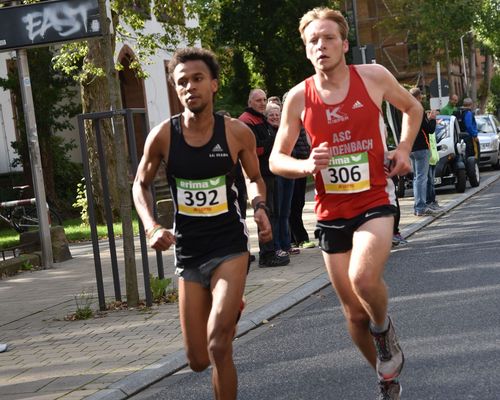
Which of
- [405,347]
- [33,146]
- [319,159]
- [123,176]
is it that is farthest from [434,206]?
[319,159]

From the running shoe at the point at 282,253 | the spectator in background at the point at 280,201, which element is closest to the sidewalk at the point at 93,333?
the running shoe at the point at 282,253

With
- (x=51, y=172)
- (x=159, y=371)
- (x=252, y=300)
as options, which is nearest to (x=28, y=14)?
(x=252, y=300)

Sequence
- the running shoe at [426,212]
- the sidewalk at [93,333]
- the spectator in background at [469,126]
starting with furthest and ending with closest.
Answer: the spectator in background at [469,126] < the running shoe at [426,212] < the sidewalk at [93,333]

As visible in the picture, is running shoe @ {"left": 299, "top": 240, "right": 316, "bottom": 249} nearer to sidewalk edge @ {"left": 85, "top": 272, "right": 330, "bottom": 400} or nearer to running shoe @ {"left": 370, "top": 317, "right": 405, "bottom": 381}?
sidewalk edge @ {"left": 85, "top": 272, "right": 330, "bottom": 400}

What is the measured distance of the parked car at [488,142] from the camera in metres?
30.3

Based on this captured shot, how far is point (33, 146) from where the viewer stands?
1446 cm

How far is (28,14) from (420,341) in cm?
618

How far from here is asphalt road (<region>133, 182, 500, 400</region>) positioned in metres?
6.05

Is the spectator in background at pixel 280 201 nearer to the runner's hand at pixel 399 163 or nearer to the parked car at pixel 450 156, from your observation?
the runner's hand at pixel 399 163

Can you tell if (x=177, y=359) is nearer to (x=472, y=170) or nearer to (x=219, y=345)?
(x=219, y=345)

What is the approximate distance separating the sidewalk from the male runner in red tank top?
6.10 ft

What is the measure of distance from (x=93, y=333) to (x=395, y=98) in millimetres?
4343

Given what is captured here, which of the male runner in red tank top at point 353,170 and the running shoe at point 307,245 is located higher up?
the male runner in red tank top at point 353,170

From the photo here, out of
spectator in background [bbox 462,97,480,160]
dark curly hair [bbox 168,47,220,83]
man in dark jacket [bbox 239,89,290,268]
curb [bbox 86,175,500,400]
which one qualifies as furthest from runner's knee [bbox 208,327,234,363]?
spectator in background [bbox 462,97,480,160]
